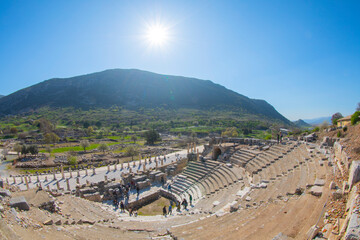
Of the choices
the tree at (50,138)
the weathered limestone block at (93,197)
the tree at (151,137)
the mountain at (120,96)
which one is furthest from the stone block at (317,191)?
the mountain at (120,96)

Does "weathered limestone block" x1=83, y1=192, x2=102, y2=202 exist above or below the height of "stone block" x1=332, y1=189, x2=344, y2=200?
below

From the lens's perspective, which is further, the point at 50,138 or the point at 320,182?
the point at 50,138

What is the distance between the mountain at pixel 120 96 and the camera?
162875 mm

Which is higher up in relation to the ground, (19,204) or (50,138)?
(19,204)

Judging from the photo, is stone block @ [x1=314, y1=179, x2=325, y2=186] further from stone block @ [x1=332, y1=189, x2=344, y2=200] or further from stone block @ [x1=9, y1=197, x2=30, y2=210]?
stone block @ [x1=9, y1=197, x2=30, y2=210]

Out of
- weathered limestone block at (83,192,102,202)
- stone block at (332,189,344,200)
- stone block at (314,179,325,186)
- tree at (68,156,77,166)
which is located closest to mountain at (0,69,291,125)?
tree at (68,156,77,166)

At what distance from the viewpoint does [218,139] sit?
3484cm

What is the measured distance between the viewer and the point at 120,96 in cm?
17812

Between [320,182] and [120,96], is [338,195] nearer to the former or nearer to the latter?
[320,182]

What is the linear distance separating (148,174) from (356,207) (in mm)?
22988

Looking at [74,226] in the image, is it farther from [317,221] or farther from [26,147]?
[26,147]

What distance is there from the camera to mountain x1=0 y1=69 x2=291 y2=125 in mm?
162875

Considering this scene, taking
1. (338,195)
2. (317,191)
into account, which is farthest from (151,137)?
(338,195)

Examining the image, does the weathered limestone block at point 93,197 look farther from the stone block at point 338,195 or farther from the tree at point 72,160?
the tree at point 72,160
